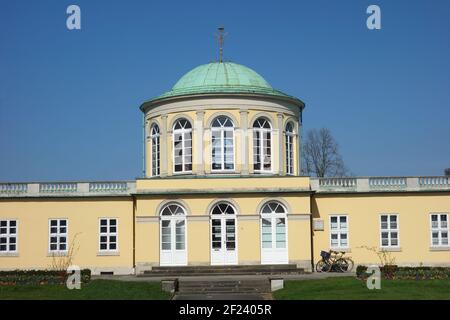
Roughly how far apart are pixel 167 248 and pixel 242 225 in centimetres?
378

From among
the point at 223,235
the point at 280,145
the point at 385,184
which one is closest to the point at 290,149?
the point at 280,145

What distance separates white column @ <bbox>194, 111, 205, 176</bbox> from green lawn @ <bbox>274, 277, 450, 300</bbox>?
1077 centimetres

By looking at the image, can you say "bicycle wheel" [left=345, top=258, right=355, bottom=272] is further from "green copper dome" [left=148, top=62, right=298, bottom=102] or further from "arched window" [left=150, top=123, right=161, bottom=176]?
"arched window" [left=150, top=123, right=161, bottom=176]

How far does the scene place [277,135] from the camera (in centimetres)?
3994

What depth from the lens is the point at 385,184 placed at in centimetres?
3791

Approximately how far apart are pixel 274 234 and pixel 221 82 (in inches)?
369

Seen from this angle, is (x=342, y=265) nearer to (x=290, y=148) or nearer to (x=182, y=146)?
(x=290, y=148)

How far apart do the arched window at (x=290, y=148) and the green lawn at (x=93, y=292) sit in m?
13.7

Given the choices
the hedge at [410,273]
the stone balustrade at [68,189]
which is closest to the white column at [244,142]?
the stone balustrade at [68,189]

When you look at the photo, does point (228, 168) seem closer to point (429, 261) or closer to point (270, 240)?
point (270, 240)

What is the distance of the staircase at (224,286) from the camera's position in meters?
28.7
